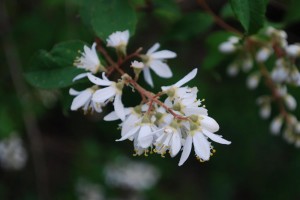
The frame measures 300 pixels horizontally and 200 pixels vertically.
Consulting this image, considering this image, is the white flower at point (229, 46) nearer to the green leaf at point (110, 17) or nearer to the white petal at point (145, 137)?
the green leaf at point (110, 17)

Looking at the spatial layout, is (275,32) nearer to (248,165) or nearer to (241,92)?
(241,92)

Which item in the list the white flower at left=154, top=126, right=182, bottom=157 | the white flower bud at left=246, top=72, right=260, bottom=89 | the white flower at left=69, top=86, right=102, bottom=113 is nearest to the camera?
the white flower at left=154, top=126, right=182, bottom=157

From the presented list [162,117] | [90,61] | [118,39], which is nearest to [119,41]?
[118,39]

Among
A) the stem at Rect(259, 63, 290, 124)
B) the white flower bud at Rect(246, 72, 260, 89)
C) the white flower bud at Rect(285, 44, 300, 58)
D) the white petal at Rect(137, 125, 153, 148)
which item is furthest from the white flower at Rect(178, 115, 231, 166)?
the white flower bud at Rect(246, 72, 260, 89)

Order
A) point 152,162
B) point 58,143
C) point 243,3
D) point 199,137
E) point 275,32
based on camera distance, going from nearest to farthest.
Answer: point 199,137 < point 243,3 < point 275,32 < point 152,162 < point 58,143

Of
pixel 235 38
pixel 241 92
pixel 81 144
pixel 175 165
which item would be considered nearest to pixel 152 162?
pixel 175 165

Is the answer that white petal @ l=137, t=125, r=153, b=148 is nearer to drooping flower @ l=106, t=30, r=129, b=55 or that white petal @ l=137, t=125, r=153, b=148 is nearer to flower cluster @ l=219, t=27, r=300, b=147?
drooping flower @ l=106, t=30, r=129, b=55
